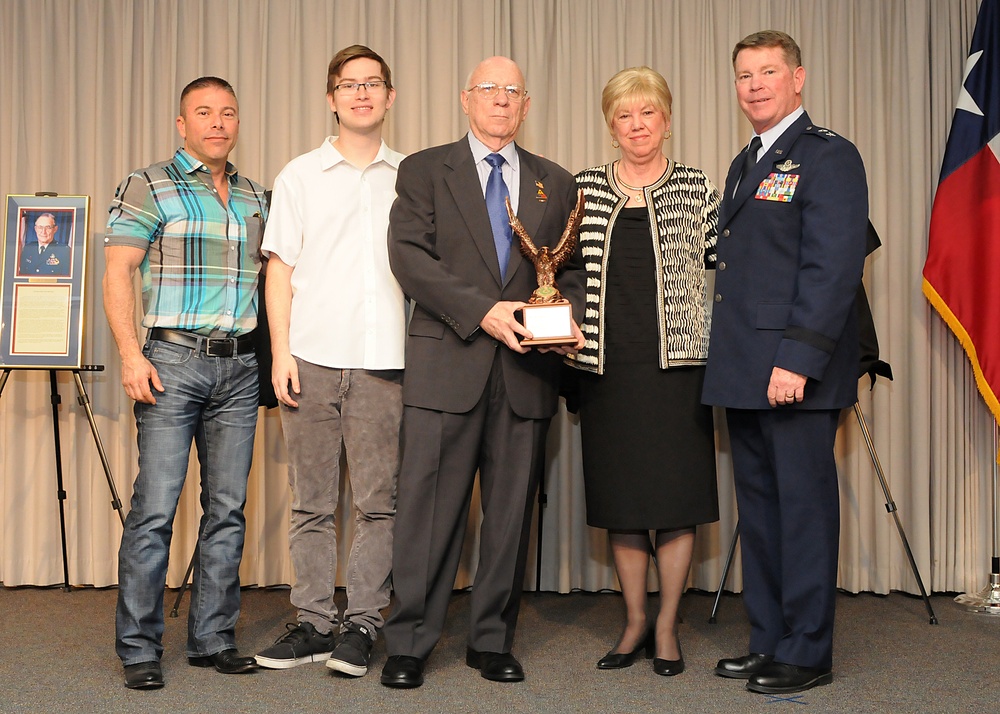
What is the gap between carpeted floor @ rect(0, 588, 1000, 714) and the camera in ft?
8.08

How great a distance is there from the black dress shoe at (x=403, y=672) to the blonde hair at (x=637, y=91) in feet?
6.06

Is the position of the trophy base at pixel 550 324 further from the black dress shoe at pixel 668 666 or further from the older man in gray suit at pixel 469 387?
the black dress shoe at pixel 668 666

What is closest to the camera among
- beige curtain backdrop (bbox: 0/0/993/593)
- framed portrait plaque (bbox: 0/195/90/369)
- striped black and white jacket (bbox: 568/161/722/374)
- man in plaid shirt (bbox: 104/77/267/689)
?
man in plaid shirt (bbox: 104/77/267/689)

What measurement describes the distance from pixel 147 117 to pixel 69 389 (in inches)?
49.5

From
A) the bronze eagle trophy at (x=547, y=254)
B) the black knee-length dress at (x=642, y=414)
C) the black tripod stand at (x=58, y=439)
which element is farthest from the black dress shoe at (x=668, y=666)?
the black tripod stand at (x=58, y=439)

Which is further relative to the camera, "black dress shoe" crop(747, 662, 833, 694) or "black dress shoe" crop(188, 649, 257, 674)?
"black dress shoe" crop(188, 649, 257, 674)

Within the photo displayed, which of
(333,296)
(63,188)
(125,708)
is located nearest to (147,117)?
(63,188)

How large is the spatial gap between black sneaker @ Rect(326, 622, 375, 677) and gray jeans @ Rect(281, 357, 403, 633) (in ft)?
0.15

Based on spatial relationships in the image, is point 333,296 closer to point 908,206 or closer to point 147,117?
point 147,117

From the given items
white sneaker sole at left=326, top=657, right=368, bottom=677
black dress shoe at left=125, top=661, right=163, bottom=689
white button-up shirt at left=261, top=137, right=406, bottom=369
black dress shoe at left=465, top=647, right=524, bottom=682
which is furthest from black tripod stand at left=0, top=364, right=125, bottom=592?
black dress shoe at left=465, top=647, right=524, bottom=682

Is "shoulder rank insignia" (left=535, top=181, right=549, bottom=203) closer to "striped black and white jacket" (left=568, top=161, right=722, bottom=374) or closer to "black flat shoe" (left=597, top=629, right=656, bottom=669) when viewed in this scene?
"striped black and white jacket" (left=568, top=161, right=722, bottom=374)

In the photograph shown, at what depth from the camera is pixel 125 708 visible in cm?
243

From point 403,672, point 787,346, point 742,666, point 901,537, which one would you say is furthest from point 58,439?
point 901,537

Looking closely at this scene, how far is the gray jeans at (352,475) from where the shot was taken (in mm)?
2834
